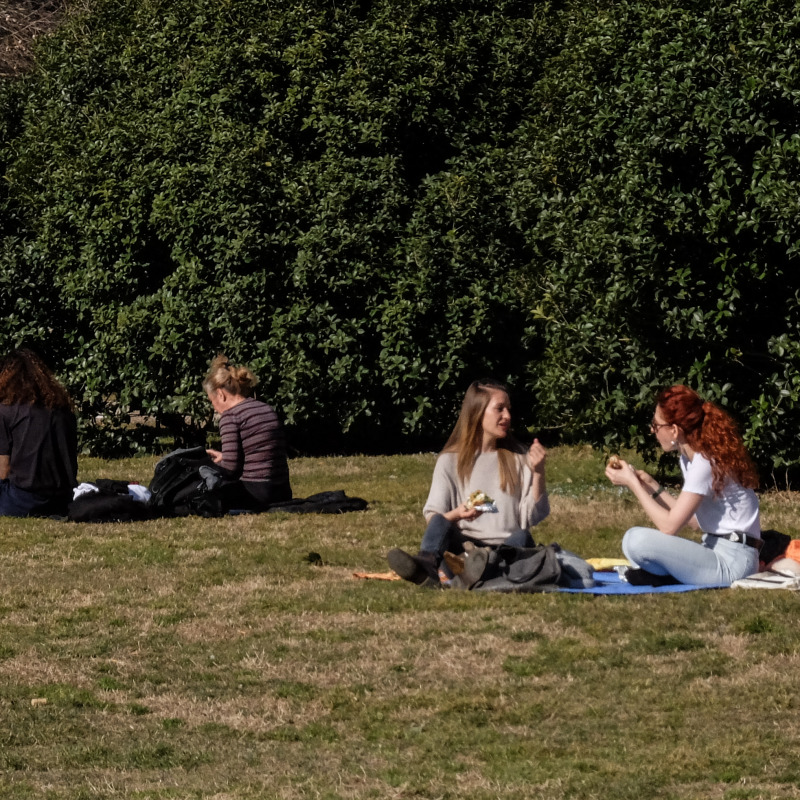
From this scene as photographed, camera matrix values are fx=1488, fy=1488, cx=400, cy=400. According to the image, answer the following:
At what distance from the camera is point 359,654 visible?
24.6 ft

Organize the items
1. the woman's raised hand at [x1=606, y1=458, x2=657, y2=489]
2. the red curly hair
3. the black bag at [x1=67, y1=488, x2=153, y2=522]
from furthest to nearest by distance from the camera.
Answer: the black bag at [x1=67, y1=488, x2=153, y2=522], the woman's raised hand at [x1=606, y1=458, x2=657, y2=489], the red curly hair

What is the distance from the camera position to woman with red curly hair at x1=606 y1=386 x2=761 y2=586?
856cm

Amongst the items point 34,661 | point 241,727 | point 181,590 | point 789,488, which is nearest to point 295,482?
point 789,488

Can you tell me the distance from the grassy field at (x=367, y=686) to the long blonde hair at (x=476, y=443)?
85 cm

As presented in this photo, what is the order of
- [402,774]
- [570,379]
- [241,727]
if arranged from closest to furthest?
[402,774]
[241,727]
[570,379]

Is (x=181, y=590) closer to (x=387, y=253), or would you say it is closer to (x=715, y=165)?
(x=715, y=165)

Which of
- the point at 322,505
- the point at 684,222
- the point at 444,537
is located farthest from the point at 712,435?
the point at 322,505

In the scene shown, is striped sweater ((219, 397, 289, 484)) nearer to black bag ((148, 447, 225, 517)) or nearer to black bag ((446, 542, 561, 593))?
black bag ((148, 447, 225, 517))

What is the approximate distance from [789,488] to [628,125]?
347cm

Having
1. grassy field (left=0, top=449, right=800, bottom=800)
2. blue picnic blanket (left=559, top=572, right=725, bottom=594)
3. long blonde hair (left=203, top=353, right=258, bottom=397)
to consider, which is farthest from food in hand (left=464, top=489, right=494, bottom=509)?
long blonde hair (left=203, top=353, right=258, bottom=397)

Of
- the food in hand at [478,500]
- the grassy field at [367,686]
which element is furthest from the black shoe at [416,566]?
the food in hand at [478,500]

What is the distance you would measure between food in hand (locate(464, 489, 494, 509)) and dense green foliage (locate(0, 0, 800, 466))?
4.47 metres

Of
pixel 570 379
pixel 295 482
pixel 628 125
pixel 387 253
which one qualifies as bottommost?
pixel 295 482

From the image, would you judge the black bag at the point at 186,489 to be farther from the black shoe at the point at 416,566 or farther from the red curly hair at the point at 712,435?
the red curly hair at the point at 712,435
